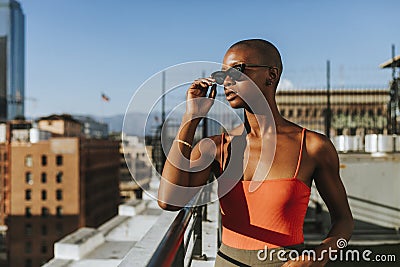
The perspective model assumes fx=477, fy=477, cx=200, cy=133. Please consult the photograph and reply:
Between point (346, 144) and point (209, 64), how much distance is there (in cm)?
814

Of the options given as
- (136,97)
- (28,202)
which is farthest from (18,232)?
(136,97)

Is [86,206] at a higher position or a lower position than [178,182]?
lower

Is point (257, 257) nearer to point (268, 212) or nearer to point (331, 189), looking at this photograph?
point (268, 212)

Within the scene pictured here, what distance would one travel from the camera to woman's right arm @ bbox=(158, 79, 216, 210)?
160cm

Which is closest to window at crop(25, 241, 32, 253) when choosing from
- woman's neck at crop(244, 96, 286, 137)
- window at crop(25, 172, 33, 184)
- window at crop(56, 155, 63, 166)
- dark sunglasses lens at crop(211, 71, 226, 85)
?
window at crop(25, 172, 33, 184)

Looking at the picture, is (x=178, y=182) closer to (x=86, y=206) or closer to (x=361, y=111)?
(x=361, y=111)

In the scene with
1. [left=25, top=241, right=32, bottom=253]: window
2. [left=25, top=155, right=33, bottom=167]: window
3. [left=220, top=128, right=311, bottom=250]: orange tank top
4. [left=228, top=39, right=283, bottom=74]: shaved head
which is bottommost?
[left=25, top=241, right=32, bottom=253]: window

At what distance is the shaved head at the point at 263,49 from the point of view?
1.61 metres

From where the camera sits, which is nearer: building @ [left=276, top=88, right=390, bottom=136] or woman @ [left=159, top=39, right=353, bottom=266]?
woman @ [left=159, top=39, right=353, bottom=266]

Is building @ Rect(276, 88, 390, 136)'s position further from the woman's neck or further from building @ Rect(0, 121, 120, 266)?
building @ Rect(0, 121, 120, 266)

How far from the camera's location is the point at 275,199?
1.54 meters

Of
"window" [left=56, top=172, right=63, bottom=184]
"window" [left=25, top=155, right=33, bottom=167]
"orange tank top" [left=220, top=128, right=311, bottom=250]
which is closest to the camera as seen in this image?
"orange tank top" [left=220, top=128, right=311, bottom=250]

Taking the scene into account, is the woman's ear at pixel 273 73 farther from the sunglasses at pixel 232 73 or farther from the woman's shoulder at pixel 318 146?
the woman's shoulder at pixel 318 146

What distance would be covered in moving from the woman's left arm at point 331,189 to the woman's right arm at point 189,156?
0.36 m
